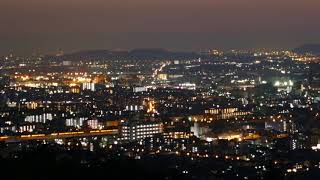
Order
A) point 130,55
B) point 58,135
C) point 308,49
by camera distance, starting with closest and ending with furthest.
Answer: point 58,135 → point 130,55 → point 308,49

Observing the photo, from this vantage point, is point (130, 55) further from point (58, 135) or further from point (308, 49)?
point (58, 135)

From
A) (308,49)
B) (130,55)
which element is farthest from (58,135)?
(308,49)

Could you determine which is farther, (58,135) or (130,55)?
(130,55)

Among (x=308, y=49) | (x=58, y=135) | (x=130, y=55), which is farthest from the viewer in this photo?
(x=308, y=49)

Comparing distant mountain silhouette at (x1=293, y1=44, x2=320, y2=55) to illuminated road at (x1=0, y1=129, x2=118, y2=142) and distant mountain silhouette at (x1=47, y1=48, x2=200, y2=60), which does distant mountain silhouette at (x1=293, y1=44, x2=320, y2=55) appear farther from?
illuminated road at (x1=0, y1=129, x2=118, y2=142)

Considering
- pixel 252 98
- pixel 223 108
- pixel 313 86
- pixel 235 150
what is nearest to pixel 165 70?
pixel 313 86

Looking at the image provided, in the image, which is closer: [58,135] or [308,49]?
[58,135]

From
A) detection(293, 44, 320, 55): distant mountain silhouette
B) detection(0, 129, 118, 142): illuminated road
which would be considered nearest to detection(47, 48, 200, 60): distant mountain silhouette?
detection(293, 44, 320, 55): distant mountain silhouette

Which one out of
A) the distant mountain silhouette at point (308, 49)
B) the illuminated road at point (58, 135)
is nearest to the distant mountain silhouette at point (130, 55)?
the distant mountain silhouette at point (308, 49)
